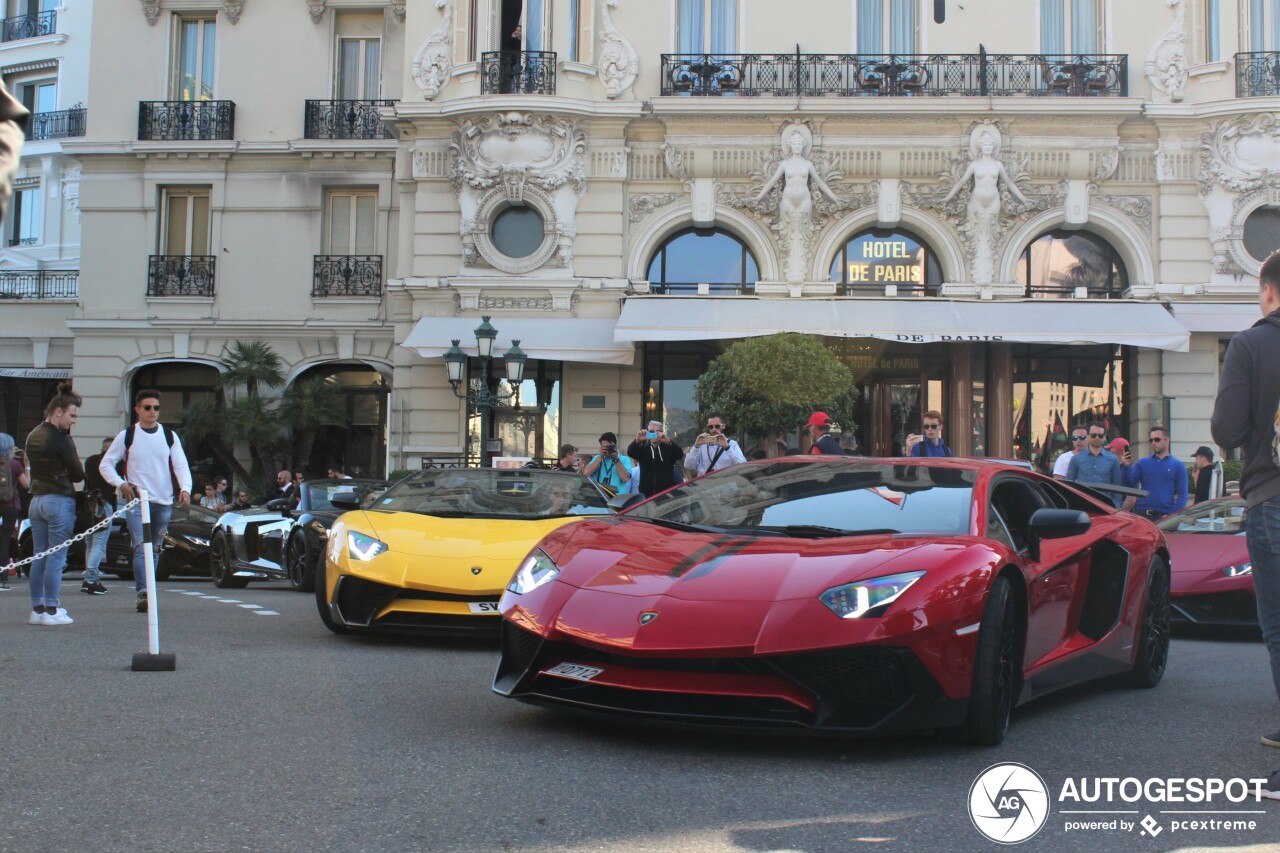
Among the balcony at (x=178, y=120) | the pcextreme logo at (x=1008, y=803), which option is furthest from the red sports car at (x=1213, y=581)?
the balcony at (x=178, y=120)

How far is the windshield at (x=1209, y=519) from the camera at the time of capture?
413 inches

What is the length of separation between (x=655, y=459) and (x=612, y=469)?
0.99 m

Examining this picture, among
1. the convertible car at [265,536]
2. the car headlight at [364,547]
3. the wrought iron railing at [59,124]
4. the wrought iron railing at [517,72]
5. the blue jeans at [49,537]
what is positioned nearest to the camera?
the car headlight at [364,547]

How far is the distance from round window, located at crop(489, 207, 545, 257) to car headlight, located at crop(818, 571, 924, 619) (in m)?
19.2

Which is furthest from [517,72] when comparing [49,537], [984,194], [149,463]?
[49,537]

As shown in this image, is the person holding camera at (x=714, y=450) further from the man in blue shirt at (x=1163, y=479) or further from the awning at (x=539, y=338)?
the awning at (x=539, y=338)

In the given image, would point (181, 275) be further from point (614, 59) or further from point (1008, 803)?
point (1008, 803)

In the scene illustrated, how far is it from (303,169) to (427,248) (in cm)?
491

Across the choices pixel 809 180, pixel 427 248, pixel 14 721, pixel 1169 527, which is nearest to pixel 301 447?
pixel 427 248

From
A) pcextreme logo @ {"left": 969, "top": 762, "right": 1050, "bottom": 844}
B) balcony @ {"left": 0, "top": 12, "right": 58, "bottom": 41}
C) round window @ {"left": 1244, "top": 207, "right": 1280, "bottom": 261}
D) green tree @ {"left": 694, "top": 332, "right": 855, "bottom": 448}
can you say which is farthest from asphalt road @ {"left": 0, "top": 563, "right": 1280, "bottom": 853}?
balcony @ {"left": 0, "top": 12, "right": 58, "bottom": 41}

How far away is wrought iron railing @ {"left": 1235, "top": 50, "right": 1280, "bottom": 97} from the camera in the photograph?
2256 cm

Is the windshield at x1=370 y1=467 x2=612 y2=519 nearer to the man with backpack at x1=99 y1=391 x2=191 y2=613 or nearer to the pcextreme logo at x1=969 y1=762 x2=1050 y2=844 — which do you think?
the man with backpack at x1=99 y1=391 x2=191 y2=613

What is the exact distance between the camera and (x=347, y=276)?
26.8 metres

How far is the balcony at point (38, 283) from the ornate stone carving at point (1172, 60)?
79.7 ft
